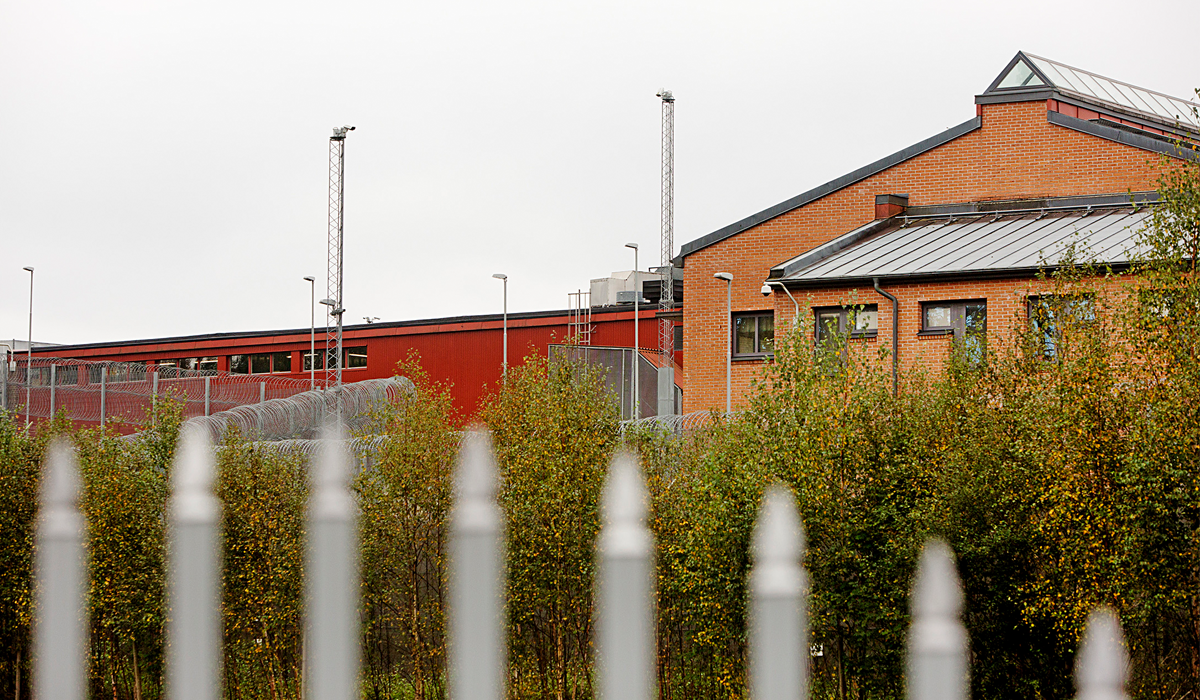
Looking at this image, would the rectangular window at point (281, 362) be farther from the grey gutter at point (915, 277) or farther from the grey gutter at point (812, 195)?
the grey gutter at point (915, 277)

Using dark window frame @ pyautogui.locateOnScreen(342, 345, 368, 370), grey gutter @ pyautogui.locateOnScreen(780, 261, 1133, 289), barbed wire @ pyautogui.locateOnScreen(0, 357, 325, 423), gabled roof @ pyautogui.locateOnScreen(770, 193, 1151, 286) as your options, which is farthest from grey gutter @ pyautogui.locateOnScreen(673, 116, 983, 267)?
dark window frame @ pyautogui.locateOnScreen(342, 345, 368, 370)

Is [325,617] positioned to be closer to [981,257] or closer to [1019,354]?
[1019,354]

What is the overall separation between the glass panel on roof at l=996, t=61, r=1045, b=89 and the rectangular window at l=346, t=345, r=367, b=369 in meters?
35.2

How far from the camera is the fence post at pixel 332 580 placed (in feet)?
8.03

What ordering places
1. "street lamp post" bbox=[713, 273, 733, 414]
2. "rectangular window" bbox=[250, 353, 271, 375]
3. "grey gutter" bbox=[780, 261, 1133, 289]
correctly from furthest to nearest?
"rectangular window" bbox=[250, 353, 271, 375] < "street lamp post" bbox=[713, 273, 733, 414] < "grey gutter" bbox=[780, 261, 1133, 289]

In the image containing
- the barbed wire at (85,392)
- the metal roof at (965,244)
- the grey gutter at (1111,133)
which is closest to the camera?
the barbed wire at (85,392)

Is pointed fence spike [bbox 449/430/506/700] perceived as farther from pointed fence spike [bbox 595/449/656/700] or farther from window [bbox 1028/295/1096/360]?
window [bbox 1028/295/1096/360]

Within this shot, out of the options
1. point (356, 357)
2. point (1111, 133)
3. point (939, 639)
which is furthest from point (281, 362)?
point (939, 639)

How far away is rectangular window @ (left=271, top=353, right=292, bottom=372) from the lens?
62.0 metres

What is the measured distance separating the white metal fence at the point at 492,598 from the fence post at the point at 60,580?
1 centimetres

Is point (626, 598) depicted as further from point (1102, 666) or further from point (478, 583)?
point (1102, 666)

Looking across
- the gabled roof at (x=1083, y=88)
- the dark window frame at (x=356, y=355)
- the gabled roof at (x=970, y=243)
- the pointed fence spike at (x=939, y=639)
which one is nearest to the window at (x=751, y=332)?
the gabled roof at (x=970, y=243)

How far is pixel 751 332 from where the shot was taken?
34000 mm

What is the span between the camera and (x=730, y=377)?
3288 centimetres
